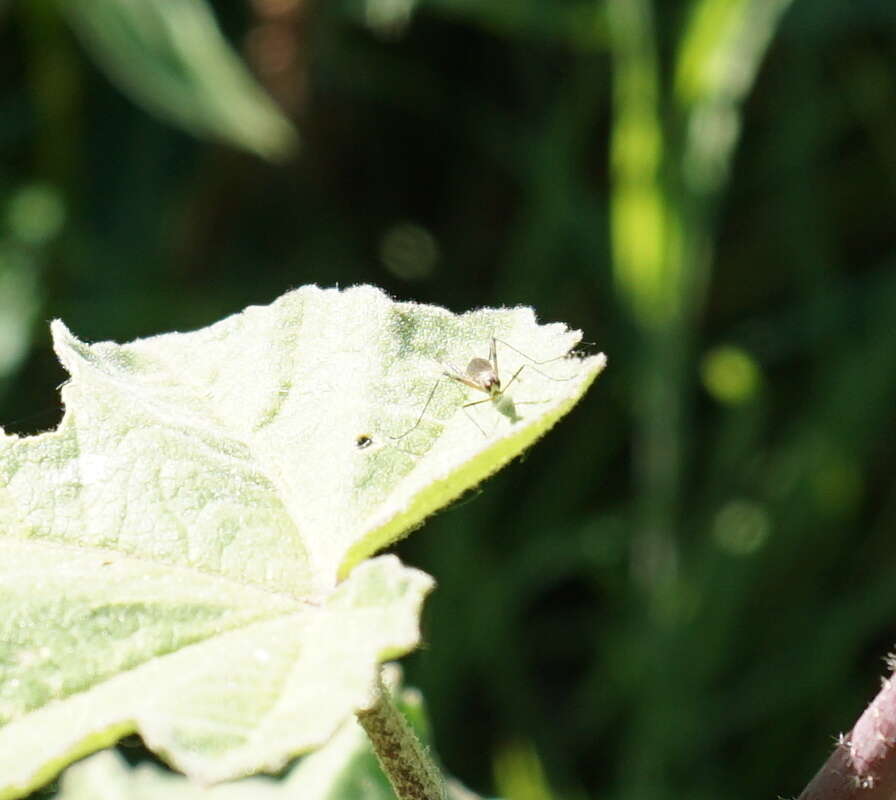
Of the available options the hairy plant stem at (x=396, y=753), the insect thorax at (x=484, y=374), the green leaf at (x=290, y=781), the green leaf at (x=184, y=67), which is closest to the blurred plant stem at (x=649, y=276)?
the green leaf at (x=184, y=67)

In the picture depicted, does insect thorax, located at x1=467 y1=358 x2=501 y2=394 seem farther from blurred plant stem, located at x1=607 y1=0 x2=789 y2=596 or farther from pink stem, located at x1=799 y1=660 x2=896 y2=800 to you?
blurred plant stem, located at x1=607 y1=0 x2=789 y2=596

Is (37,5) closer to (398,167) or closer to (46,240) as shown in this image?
(46,240)

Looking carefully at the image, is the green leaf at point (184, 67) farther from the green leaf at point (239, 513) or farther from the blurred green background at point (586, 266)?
the green leaf at point (239, 513)

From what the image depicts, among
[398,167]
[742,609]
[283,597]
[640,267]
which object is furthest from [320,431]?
[398,167]

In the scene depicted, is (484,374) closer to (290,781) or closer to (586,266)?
(290,781)

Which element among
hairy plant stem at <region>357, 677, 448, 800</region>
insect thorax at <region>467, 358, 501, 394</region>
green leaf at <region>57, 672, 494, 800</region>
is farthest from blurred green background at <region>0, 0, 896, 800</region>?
hairy plant stem at <region>357, 677, 448, 800</region>

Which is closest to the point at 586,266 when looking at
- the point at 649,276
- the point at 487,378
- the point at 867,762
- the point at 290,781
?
the point at 649,276
